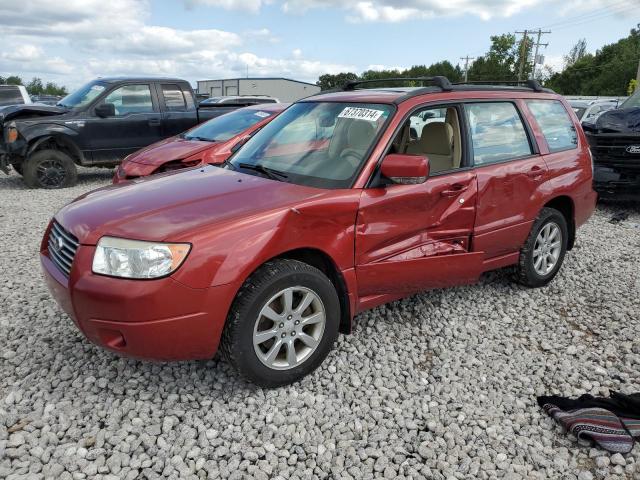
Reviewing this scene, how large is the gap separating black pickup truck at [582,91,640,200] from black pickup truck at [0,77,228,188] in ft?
24.0

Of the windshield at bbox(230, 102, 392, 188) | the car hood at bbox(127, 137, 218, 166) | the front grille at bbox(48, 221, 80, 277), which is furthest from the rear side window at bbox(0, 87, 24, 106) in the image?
the front grille at bbox(48, 221, 80, 277)

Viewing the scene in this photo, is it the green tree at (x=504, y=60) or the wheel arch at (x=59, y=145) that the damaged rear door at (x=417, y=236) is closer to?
the wheel arch at (x=59, y=145)

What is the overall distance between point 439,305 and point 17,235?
5214 millimetres

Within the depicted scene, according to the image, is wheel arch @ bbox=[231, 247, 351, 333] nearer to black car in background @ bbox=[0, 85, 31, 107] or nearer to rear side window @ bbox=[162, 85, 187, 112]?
rear side window @ bbox=[162, 85, 187, 112]

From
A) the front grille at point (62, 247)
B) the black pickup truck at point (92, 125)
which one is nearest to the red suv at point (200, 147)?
the black pickup truck at point (92, 125)

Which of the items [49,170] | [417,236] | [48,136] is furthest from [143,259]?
[49,170]

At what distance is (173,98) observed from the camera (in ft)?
34.0

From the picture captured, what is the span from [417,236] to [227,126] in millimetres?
5344

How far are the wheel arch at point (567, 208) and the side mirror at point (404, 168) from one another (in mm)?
2086

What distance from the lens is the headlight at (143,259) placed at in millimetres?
2623

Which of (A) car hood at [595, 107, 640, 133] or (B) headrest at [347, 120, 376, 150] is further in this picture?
(A) car hood at [595, 107, 640, 133]

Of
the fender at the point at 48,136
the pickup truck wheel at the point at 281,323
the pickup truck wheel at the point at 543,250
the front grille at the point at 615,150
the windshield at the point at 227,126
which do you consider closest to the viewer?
the pickup truck wheel at the point at 281,323

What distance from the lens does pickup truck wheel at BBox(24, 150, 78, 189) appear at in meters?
9.34

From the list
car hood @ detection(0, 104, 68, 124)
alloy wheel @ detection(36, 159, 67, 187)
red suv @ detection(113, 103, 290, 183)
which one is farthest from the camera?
alloy wheel @ detection(36, 159, 67, 187)
